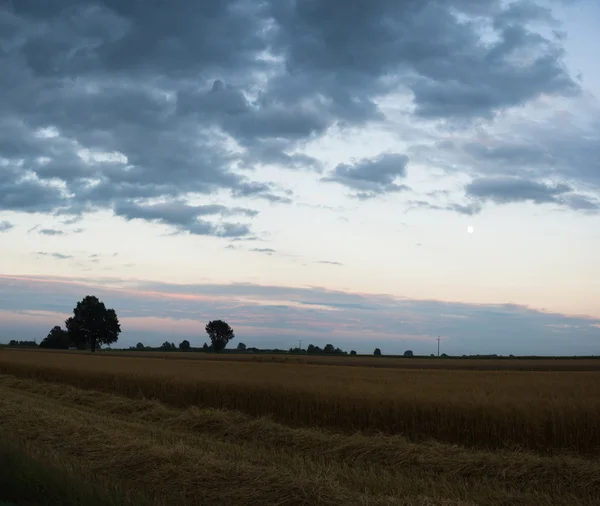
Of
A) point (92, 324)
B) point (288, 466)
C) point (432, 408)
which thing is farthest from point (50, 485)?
point (92, 324)

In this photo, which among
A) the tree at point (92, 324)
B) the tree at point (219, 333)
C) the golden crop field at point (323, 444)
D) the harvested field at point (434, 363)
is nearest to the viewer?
the golden crop field at point (323, 444)

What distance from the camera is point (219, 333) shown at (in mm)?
144500

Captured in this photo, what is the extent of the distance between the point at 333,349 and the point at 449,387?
137 meters

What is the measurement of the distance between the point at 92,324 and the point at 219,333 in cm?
4215

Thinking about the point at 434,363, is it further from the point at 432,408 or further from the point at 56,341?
the point at 56,341

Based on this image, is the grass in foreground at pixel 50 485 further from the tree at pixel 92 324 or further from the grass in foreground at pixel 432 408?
the tree at pixel 92 324

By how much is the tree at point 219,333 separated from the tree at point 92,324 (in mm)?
37795

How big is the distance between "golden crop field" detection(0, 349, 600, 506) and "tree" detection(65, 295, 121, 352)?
3582 inches

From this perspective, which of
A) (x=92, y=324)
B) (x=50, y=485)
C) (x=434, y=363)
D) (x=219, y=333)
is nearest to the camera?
(x=50, y=485)

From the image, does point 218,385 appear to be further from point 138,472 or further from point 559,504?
point 559,504

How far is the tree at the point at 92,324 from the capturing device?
10700 centimetres

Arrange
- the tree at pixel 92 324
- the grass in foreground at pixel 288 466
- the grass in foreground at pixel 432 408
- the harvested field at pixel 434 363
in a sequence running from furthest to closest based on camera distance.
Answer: the tree at pixel 92 324 → the harvested field at pixel 434 363 → the grass in foreground at pixel 432 408 → the grass in foreground at pixel 288 466

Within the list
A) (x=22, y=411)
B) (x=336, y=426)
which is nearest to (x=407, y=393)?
(x=336, y=426)

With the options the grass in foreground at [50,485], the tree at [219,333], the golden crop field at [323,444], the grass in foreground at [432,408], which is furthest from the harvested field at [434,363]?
the tree at [219,333]
